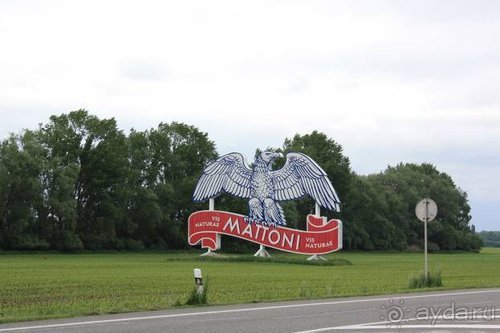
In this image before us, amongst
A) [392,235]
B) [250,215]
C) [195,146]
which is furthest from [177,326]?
[392,235]

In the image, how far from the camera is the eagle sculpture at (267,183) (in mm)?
53438

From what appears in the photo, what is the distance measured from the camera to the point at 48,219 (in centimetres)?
7631

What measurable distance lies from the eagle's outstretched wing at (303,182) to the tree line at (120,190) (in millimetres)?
28148

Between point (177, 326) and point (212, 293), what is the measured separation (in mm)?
9097

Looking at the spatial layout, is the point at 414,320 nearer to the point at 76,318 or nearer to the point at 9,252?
the point at 76,318

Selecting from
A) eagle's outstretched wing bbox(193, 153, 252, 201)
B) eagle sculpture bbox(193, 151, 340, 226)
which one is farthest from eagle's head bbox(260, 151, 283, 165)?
eagle's outstretched wing bbox(193, 153, 252, 201)

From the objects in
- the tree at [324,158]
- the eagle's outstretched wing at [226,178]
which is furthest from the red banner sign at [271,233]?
the tree at [324,158]

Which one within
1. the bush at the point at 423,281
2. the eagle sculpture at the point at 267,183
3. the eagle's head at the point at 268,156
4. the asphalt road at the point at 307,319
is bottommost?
the asphalt road at the point at 307,319

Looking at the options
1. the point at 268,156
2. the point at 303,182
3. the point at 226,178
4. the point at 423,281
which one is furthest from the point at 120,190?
the point at 423,281

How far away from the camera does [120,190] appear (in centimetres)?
8369

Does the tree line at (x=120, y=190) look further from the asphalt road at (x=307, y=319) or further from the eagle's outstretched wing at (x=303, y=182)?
the asphalt road at (x=307, y=319)

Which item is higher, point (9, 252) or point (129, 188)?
point (129, 188)

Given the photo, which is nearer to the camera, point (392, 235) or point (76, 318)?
point (76, 318)

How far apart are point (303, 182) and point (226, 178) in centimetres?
706
